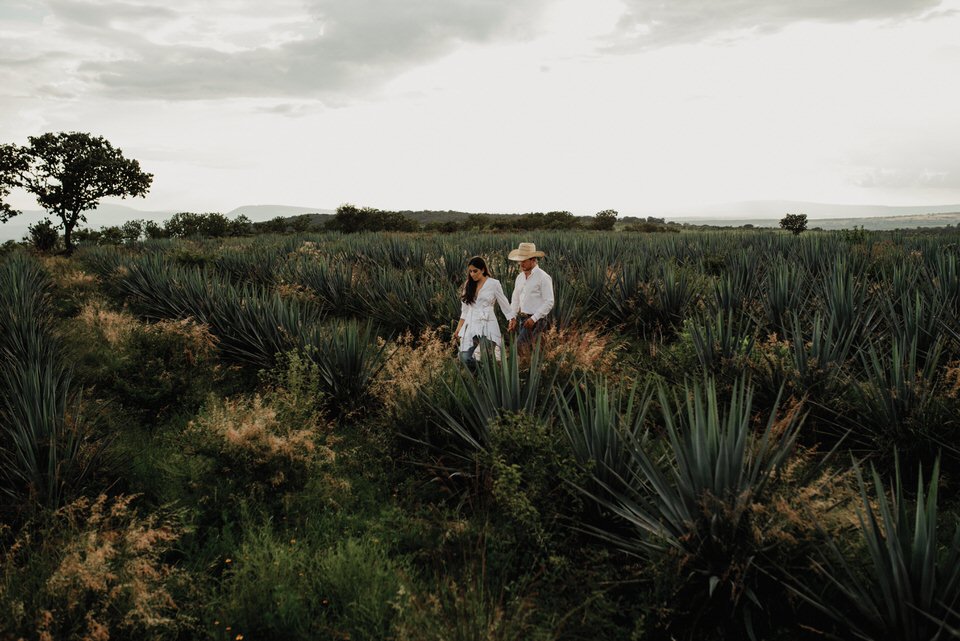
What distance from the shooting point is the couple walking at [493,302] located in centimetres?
532

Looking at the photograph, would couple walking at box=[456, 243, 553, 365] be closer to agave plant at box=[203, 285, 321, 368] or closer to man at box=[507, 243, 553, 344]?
man at box=[507, 243, 553, 344]

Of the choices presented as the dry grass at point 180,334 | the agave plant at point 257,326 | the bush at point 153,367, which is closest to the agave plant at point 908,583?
the agave plant at point 257,326

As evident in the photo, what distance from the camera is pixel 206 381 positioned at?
5.94 meters

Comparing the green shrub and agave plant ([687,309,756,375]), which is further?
agave plant ([687,309,756,375])

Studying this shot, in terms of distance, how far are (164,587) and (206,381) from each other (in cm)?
365

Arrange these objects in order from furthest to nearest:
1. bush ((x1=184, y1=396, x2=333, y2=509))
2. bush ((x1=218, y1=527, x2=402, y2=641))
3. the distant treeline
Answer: the distant treeline
bush ((x1=184, y1=396, x2=333, y2=509))
bush ((x1=218, y1=527, x2=402, y2=641))

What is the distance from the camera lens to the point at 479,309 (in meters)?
5.36

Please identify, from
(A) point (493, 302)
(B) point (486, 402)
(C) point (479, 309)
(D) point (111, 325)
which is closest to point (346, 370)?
(C) point (479, 309)

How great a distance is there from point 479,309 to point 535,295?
2.14ft

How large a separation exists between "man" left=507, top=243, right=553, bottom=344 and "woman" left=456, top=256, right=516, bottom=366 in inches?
7.9

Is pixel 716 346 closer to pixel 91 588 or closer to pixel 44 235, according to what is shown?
pixel 91 588

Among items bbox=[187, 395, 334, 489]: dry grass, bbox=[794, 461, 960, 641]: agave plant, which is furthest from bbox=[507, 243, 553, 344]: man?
bbox=[794, 461, 960, 641]: agave plant

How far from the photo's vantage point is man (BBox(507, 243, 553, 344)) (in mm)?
5488

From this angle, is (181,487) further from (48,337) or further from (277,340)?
(48,337)
